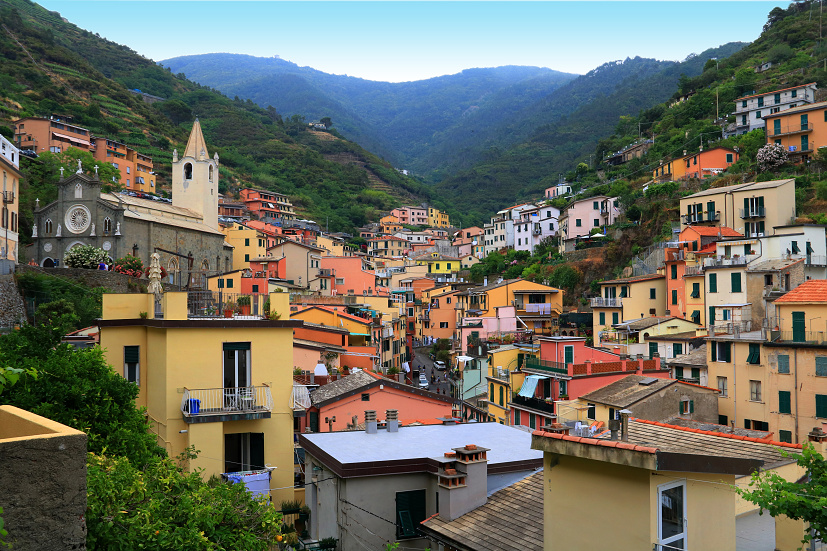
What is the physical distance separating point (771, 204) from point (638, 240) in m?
14.9

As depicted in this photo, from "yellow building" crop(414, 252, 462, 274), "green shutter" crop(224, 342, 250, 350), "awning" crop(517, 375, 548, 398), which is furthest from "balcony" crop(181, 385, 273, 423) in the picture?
"yellow building" crop(414, 252, 462, 274)

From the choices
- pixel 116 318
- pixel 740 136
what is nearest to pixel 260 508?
pixel 116 318

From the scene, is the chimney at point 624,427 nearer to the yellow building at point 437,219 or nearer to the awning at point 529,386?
the awning at point 529,386

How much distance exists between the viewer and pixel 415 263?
3661 inches

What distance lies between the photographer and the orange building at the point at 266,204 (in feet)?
353

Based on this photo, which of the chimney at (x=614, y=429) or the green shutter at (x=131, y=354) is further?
the green shutter at (x=131, y=354)

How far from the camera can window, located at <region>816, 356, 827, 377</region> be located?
27.3 meters

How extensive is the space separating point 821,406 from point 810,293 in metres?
5.01

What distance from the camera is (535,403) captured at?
3042cm

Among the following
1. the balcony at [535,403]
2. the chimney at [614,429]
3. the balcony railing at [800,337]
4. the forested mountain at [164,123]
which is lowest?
the balcony at [535,403]

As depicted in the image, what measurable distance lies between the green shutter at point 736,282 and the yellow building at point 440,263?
55.2 meters

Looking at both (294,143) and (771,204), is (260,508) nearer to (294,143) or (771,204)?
(771,204)

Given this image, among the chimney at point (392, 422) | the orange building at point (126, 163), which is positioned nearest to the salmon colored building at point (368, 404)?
the chimney at point (392, 422)

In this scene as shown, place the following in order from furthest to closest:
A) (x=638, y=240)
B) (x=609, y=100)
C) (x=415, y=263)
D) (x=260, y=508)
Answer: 1. (x=609, y=100)
2. (x=415, y=263)
3. (x=638, y=240)
4. (x=260, y=508)
